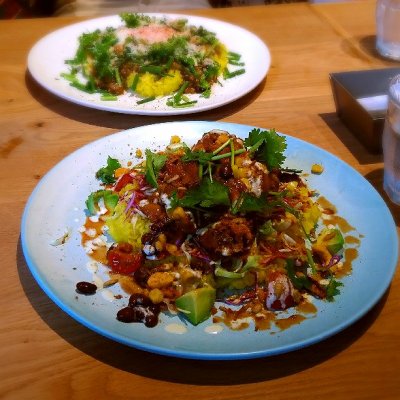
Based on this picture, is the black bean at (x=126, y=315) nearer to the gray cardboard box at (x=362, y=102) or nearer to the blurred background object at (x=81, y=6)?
the gray cardboard box at (x=362, y=102)

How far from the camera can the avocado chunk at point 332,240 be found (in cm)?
115

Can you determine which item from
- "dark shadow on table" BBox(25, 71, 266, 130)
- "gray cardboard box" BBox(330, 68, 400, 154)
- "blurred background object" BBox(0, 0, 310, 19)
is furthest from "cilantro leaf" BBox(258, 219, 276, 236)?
"blurred background object" BBox(0, 0, 310, 19)

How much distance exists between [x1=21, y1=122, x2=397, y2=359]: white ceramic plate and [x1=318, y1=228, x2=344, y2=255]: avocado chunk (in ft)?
0.15

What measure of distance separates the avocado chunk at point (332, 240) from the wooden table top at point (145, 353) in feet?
0.46

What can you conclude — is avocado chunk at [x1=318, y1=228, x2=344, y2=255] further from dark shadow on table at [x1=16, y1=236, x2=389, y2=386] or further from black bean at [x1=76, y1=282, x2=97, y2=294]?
black bean at [x1=76, y1=282, x2=97, y2=294]

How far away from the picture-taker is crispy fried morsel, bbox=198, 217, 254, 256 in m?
1.08

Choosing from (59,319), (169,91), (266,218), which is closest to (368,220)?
(266,218)

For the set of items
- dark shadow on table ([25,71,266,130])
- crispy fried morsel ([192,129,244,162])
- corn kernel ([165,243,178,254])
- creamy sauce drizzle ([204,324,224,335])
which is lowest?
dark shadow on table ([25,71,266,130])

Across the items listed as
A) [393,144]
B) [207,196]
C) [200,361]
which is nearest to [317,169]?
[393,144]

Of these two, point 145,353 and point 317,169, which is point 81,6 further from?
point 145,353

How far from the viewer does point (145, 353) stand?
96 cm

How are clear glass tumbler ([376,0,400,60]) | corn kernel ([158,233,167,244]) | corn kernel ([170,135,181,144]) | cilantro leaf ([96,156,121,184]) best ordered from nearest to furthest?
corn kernel ([158,233,167,244])
cilantro leaf ([96,156,121,184])
corn kernel ([170,135,181,144])
clear glass tumbler ([376,0,400,60])

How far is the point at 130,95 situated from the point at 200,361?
1155 mm

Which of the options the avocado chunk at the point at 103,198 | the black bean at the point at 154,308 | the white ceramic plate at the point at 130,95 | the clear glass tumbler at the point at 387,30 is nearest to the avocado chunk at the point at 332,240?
the black bean at the point at 154,308
